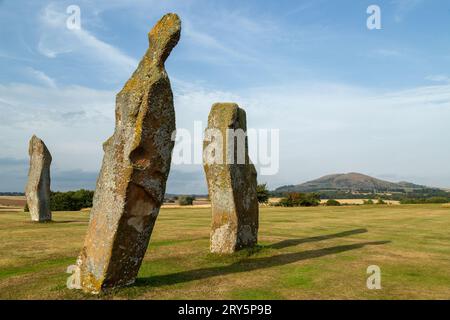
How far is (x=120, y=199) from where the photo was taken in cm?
1093

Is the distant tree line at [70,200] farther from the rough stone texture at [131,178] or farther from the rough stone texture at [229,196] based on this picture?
the rough stone texture at [131,178]

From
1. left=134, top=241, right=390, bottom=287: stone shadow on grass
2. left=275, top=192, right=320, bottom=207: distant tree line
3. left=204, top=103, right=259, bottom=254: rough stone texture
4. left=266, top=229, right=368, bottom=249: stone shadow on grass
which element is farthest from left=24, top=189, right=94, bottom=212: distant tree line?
left=134, top=241, right=390, bottom=287: stone shadow on grass

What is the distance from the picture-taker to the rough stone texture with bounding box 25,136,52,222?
3016cm

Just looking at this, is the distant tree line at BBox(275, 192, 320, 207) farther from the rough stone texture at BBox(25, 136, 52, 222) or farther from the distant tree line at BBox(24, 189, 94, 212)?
the rough stone texture at BBox(25, 136, 52, 222)

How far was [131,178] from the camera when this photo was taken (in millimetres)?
10930

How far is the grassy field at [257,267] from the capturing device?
1185cm

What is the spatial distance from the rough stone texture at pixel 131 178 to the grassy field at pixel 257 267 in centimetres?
79

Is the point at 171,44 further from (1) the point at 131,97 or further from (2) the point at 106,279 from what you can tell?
(2) the point at 106,279

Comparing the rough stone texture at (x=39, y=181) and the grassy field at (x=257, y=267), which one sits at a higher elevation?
the rough stone texture at (x=39, y=181)

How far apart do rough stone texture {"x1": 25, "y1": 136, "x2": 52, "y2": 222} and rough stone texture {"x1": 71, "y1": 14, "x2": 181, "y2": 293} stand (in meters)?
20.9

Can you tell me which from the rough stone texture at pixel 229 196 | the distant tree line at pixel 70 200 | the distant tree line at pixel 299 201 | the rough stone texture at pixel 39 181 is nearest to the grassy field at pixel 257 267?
the rough stone texture at pixel 229 196

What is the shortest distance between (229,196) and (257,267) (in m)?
3.14
